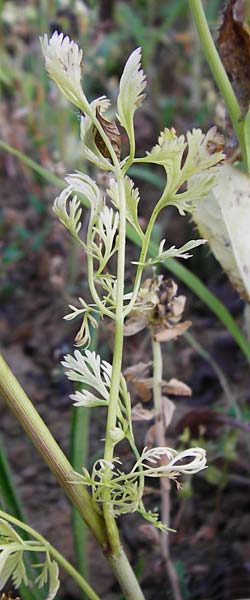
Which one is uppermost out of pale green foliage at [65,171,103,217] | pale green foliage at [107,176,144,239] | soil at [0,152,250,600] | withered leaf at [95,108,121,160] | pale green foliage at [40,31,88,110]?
pale green foliage at [40,31,88,110]

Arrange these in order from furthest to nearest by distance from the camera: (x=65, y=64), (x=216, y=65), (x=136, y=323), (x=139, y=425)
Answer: (x=139, y=425), (x=136, y=323), (x=216, y=65), (x=65, y=64)

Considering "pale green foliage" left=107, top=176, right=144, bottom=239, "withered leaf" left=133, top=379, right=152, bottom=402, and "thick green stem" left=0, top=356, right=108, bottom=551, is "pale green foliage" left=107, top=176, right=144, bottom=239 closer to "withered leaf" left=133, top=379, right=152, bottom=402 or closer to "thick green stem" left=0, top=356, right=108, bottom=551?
"thick green stem" left=0, top=356, right=108, bottom=551

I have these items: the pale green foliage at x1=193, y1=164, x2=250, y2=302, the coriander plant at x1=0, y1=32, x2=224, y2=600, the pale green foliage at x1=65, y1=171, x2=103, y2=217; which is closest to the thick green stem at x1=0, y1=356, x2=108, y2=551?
the coriander plant at x1=0, y1=32, x2=224, y2=600

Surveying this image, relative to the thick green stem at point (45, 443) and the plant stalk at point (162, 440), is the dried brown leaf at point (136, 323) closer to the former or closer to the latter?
the plant stalk at point (162, 440)

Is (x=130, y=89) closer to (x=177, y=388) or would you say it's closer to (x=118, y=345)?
(x=118, y=345)

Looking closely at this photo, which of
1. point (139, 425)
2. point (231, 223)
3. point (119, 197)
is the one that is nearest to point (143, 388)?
point (231, 223)

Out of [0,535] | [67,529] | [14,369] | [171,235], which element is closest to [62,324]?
[14,369]

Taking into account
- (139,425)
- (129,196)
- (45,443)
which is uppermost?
(129,196)
